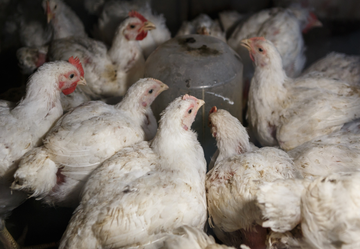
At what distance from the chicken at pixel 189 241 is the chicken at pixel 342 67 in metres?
2.14

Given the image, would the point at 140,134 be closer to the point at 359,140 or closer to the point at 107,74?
the point at 107,74

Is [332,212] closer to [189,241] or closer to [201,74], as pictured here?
[189,241]

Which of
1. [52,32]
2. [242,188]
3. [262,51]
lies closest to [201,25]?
[262,51]

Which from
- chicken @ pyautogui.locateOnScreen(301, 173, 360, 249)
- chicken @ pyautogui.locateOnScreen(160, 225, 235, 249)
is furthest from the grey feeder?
chicken @ pyautogui.locateOnScreen(301, 173, 360, 249)

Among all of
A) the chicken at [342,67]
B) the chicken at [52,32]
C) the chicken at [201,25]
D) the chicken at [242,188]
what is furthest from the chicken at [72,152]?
the chicken at [342,67]

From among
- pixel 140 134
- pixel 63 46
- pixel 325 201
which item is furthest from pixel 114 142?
pixel 63 46

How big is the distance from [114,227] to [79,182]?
0.64 meters

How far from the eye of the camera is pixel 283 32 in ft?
10.9

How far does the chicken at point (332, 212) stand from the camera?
1.28m

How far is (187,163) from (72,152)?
73cm

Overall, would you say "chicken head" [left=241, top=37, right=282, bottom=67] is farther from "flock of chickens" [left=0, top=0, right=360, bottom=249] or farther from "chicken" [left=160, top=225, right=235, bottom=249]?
"chicken" [left=160, top=225, right=235, bottom=249]

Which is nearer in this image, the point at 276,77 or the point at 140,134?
the point at 140,134

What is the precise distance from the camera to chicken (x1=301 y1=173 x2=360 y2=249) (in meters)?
1.28

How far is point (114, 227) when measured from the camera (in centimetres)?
162
